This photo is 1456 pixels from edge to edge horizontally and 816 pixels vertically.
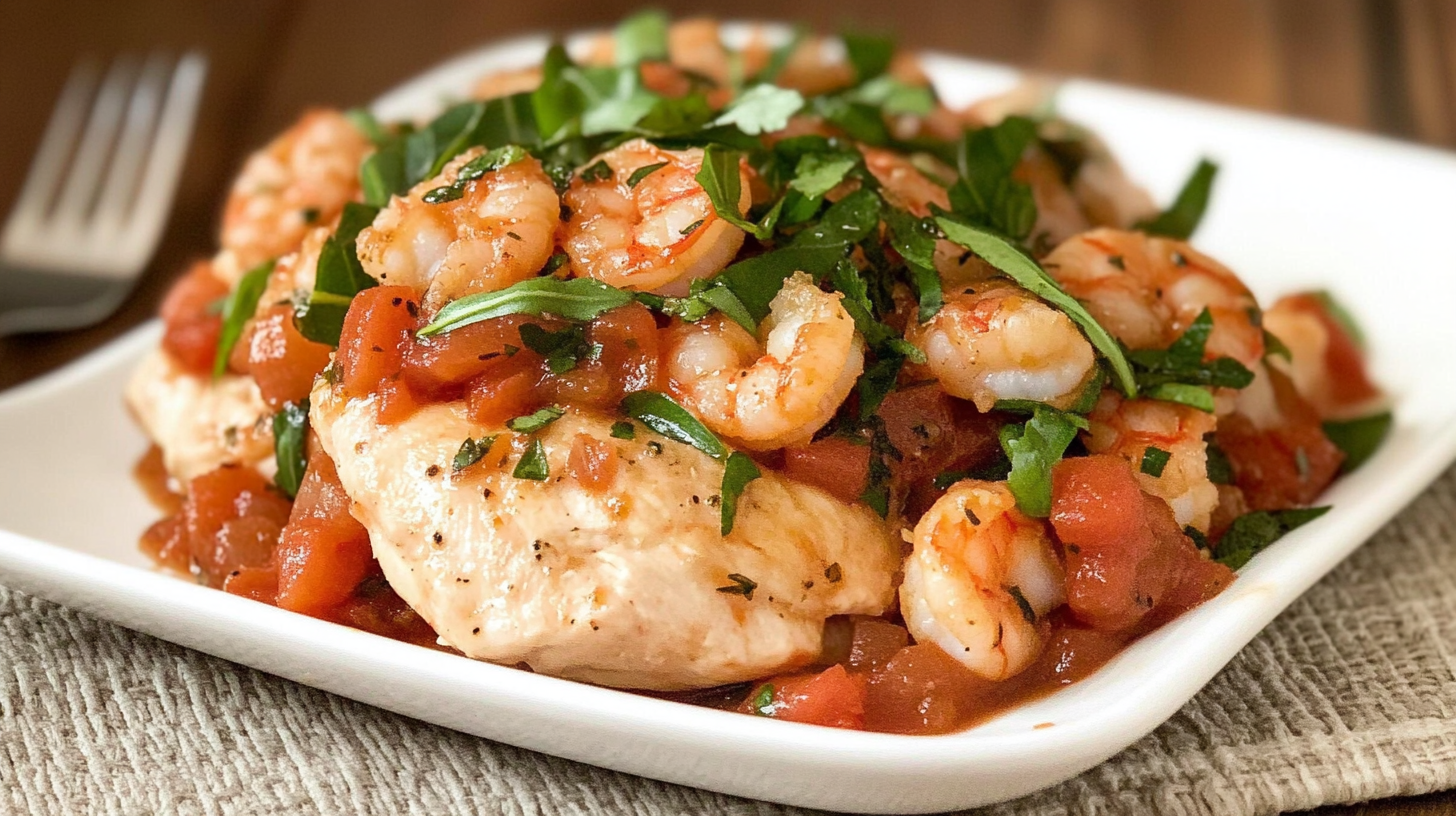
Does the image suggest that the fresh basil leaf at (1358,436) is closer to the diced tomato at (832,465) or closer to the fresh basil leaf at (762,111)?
the diced tomato at (832,465)

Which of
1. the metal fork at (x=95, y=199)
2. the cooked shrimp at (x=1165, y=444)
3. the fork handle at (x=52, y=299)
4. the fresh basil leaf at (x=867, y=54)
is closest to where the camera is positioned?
the cooked shrimp at (x=1165, y=444)

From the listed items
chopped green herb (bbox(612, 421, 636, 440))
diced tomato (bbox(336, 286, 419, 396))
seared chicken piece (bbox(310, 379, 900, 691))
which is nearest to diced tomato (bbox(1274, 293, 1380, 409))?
seared chicken piece (bbox(310, 379, 900, 691))

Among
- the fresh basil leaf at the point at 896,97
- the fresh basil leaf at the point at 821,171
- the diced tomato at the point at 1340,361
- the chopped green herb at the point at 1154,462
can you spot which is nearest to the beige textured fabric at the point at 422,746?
the chopped green herb at the point at 1154,462

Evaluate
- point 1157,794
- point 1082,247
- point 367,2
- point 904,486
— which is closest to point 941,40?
point 367,2

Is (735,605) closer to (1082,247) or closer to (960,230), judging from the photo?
(960,230)

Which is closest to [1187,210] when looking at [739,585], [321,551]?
[739,585]
